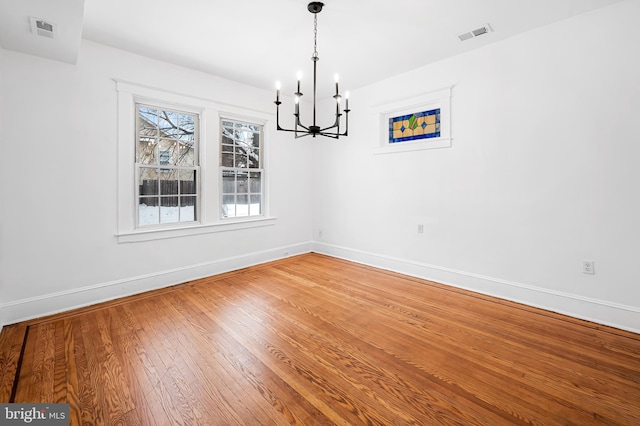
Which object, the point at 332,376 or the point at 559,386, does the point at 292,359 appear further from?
the point at 559,386

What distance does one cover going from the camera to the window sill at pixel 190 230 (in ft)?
10.9

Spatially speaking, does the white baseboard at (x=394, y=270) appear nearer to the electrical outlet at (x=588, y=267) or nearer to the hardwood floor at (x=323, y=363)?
the hardwood floor at (x=323, y=363)

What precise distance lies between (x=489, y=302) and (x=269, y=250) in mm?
3190

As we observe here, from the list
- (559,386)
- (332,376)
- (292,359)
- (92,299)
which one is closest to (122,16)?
(92,299)

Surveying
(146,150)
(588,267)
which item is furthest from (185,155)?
(588,267)

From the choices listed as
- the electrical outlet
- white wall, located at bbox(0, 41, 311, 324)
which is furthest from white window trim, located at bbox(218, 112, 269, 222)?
the electrical outlet

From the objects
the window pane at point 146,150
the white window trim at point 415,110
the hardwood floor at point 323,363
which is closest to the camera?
the hardwood floor at point 323,363

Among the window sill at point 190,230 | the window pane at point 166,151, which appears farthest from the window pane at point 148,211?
the window pane at point 166,151

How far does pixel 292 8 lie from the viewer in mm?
2531

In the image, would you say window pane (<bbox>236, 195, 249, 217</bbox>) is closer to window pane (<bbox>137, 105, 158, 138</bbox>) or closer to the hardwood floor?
window pane (<bbox>137, 105, 158, 138</bbox>)

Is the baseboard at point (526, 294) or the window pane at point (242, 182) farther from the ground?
the window pane at point (242, 182)

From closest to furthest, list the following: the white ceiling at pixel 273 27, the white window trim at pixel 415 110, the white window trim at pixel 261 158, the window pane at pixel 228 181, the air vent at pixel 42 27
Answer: the air vent at pixel 42 27 < the white ceiling at pixel 273 27 < the white window trim at pixel 415 110 < the white window trim at pixel 261 158 < the window pane at pixel 228 181

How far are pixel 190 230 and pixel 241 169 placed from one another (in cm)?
123

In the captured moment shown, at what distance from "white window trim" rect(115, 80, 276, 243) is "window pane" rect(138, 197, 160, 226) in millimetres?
91
